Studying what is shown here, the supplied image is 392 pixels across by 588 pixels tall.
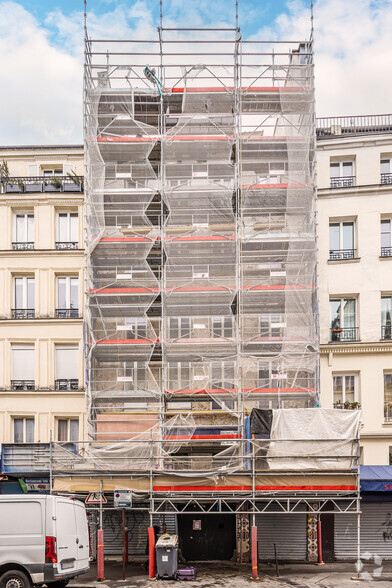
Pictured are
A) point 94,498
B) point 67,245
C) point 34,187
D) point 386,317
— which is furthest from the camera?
point 34,187

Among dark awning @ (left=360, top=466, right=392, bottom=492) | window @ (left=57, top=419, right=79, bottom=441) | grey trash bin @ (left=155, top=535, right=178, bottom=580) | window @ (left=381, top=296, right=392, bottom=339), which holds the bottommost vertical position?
grey trash bin @ (left=155, top=535, right=178, bottom=580)

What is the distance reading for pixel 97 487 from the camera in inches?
755

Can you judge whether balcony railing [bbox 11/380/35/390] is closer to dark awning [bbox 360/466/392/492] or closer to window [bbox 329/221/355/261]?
window [bbox 329/221/355/261]

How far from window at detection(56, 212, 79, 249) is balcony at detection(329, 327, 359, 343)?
1076 centimetres

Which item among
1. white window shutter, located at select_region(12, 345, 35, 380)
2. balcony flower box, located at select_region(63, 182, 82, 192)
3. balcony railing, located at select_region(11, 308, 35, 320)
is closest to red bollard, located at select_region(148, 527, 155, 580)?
white window shutter, located at select_region(12, 345, 35, 380)

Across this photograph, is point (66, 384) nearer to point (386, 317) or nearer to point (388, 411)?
point (388, 411)

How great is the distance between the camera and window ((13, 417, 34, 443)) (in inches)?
991

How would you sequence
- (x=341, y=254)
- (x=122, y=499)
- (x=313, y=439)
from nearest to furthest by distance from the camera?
(x=122, y=499)
(x=313, y=439)
(x=341, y=254)

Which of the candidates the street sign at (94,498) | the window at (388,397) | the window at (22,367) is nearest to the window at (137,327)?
the window at (22,367)

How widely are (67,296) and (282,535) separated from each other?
12.2 metres

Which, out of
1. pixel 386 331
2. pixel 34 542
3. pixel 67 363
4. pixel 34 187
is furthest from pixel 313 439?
pixel 34 187

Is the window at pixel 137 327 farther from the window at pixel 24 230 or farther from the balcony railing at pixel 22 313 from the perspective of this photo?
the window at pixel 24 230

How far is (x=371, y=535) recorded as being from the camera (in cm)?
2244

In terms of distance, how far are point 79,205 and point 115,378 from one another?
7463mm
